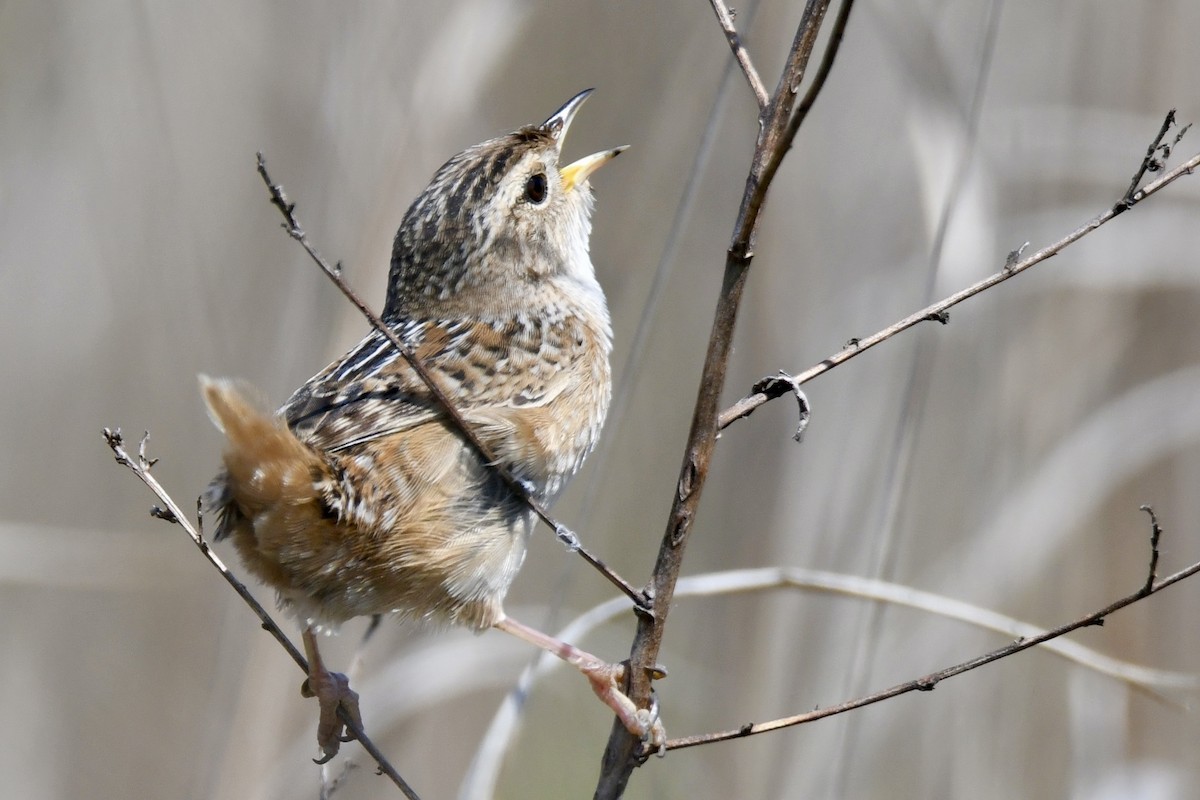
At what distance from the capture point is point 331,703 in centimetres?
259

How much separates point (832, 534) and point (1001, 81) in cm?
157

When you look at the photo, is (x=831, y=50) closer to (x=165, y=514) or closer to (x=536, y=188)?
(x=165, y=514)

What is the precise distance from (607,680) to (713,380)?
3.19ft

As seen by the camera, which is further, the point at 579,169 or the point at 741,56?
the point at 579,169

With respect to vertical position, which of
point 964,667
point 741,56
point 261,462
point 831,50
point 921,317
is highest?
point 261,462

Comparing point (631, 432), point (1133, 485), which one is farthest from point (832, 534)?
point (631, 432)

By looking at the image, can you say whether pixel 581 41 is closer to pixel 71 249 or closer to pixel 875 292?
pixel 875 292

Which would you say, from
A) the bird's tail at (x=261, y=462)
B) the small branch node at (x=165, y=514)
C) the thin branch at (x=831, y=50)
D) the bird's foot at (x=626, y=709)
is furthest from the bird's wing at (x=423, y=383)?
the thin branch at (x=831, y=50)

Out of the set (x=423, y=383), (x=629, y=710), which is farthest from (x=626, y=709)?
(x=423, y=383)

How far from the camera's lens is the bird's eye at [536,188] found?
9.39 ft

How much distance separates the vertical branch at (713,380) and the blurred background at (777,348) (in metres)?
0.74

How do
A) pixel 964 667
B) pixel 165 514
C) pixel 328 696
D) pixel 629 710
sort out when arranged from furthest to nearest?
pixel 328 696, pixel 165 514, pixel 629 710, pixel 964 667

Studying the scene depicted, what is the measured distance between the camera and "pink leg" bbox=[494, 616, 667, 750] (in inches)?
66.6

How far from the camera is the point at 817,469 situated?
307 centimetres
